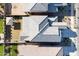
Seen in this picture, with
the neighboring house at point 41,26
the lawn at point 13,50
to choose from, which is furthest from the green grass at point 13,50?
the neighboring house at point 41,26

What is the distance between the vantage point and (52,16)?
3764mm

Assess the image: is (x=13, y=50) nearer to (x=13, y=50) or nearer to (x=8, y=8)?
(x=13, y=50)

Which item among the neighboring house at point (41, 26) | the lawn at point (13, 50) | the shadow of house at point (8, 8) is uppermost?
the shadow of house at point (8, 8)

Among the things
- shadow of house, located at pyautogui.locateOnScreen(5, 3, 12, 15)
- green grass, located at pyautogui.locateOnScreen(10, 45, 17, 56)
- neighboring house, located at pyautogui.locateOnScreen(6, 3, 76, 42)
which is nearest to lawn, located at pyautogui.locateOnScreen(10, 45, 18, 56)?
green grass, located at pyautogui.locateOnScreen(10, 45, 17, 56)

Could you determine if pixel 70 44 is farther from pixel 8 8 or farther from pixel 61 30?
pixel 8 8

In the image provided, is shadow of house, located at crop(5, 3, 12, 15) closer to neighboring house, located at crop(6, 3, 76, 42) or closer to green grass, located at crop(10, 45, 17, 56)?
neighboring house, located at crop(6, 3, 76, 42)

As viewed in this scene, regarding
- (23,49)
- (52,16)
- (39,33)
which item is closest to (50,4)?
(52,16)

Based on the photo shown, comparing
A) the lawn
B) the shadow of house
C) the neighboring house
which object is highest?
the shadow of house

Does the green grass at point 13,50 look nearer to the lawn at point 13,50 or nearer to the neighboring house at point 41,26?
the lawn at point 13,50

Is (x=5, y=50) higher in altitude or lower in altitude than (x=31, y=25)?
lower

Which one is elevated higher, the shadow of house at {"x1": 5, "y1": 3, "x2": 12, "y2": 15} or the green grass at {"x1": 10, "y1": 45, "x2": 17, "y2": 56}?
the shadow of house at {"x1": 5, "y1": 3, "x2": 12, "y2": 15}

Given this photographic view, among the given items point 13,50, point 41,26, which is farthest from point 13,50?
point 41,26

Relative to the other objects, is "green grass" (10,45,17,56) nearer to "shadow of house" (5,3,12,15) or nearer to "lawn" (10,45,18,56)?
"lawn" (10,45,18,56)

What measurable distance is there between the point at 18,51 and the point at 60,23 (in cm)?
62
